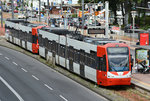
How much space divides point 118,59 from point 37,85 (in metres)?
6.43

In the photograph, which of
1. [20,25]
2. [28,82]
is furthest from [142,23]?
[28,82]

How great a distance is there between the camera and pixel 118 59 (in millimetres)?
25500

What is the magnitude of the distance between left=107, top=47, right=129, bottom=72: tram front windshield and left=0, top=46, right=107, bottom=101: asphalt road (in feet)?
7.64

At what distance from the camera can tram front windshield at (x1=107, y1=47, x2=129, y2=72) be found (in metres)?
25.4

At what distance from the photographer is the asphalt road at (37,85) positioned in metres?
23.8

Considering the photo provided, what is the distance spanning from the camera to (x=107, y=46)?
25531 mm

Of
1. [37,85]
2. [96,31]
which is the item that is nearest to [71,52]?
[37,85]

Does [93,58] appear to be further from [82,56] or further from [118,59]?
[82,56]

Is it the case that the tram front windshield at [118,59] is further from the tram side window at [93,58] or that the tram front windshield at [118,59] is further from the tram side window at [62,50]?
the tram side window at [62,50]

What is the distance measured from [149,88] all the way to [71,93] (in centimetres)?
549

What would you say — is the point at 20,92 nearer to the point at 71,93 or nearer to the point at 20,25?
the point at 71,93

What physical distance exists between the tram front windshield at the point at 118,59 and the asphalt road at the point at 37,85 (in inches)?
91.7

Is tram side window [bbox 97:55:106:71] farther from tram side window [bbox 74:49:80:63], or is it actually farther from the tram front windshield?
tram side window [bbox 74:49:80:63]

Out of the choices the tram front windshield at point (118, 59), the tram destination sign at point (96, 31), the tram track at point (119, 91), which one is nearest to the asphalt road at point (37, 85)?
the tram track at point (119, 91)
